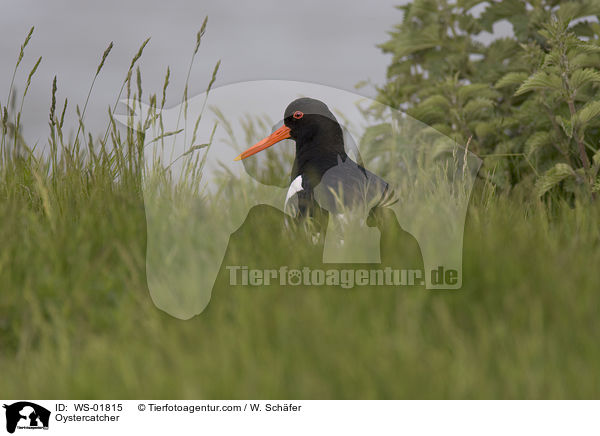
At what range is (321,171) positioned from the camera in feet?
12.8

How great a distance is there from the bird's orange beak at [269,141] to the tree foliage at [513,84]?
161 cm

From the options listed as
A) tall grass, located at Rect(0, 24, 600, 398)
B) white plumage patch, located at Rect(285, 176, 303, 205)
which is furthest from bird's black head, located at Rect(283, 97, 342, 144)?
tall grass, located at Rect(0, 24, 600, 398)

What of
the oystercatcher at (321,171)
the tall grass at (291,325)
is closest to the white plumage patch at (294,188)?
the oystercatcher at (321,171)

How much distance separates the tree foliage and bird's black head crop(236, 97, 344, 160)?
145 cm

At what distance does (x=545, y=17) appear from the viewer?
19.5 feet

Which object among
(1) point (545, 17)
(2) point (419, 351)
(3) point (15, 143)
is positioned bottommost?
(2) point (419, 351)

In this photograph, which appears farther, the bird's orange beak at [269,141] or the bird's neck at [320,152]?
the bird's neck at [320,152]

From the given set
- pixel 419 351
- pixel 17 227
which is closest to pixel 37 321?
pixel 17 227

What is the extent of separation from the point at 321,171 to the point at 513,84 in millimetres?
3285

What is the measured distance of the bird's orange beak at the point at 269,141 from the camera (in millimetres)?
3637
